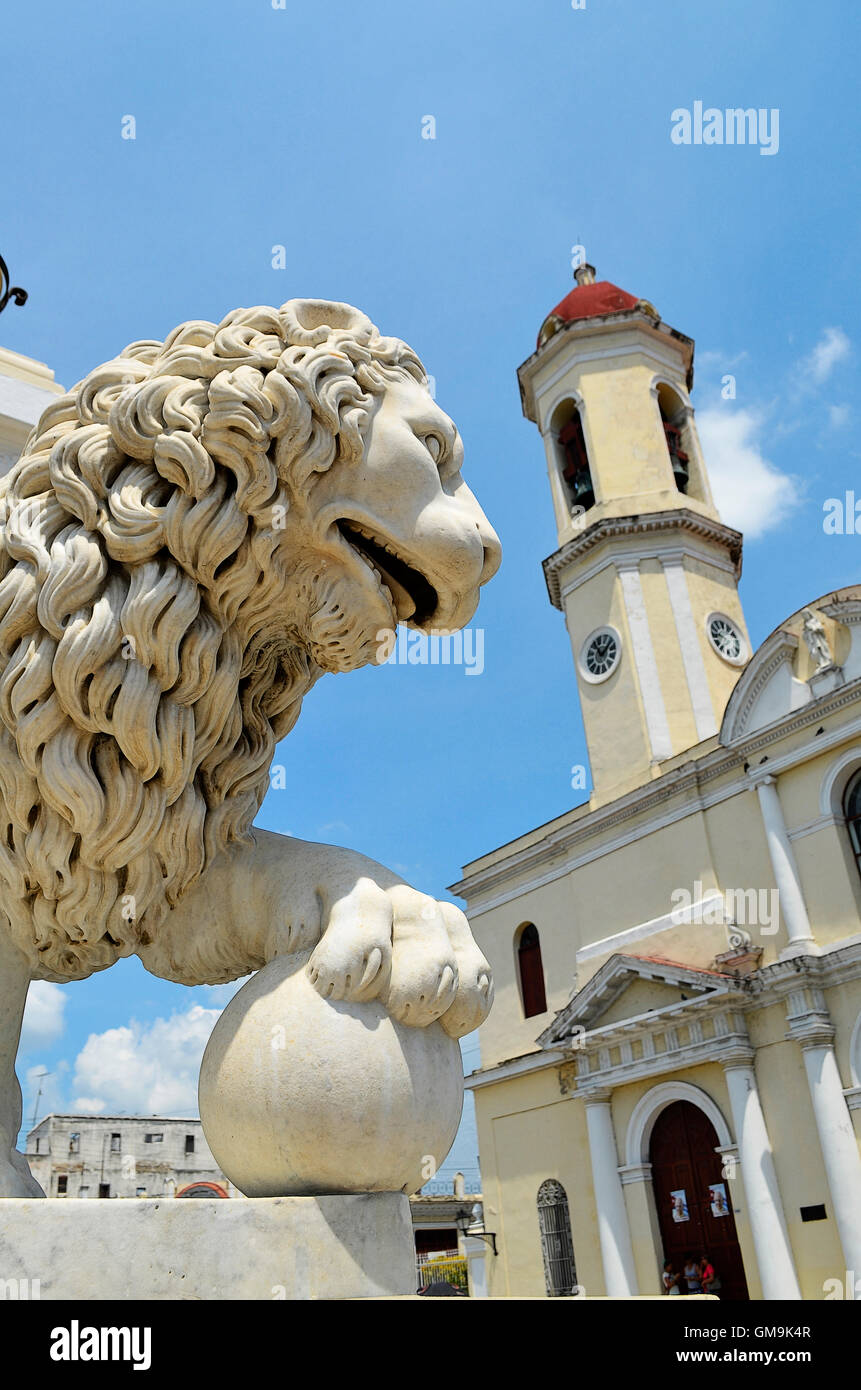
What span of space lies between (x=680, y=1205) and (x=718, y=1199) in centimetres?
69

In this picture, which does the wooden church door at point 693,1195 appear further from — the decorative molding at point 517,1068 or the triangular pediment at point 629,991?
the decorative molding at point 517,1068

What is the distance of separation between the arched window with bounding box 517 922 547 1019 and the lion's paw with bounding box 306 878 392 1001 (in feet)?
56.5

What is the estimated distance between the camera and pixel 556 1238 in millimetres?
16609

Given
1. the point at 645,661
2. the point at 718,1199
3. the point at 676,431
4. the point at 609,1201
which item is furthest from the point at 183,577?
the point at 676,431

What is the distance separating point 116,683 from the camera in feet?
5.57

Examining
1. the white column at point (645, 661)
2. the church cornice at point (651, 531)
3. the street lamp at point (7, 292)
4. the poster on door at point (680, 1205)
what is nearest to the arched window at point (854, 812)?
the white column at point (645, 661)

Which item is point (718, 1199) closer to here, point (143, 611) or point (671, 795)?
point (671, 795)

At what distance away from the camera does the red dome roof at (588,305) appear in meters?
20.6

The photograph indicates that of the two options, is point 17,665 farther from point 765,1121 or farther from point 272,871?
point 765,1121

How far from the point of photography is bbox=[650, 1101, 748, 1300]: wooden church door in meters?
13.8

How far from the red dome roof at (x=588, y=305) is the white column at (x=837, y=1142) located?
13.9m

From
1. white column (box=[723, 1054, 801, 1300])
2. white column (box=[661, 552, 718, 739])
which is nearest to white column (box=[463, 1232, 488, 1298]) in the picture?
white column (box=[723, 1054, 801, 1300])

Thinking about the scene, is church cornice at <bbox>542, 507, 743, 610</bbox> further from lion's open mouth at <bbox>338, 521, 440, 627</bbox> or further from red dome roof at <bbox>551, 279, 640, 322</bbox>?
lion's open mouth at <bbox>338, 521, 440, 627</bbox>
